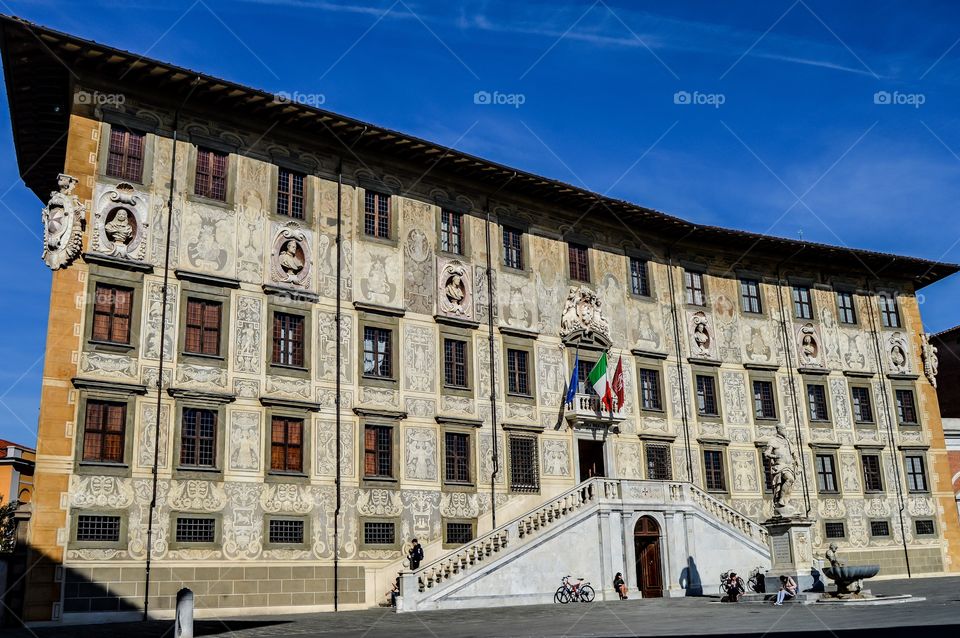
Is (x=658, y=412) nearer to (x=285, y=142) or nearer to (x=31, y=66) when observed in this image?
(x=285, y=142)

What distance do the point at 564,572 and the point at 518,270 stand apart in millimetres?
10416

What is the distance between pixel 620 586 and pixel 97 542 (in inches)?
580

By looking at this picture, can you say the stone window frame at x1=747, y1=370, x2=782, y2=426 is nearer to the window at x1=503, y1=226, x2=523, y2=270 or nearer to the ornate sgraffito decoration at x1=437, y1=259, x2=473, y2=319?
the window at x1=503, y1=226, x2=523, y2=270

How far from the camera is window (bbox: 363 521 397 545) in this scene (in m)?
25.8

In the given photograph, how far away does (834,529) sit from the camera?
35.4 m

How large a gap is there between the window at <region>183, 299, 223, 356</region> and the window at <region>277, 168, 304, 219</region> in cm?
374

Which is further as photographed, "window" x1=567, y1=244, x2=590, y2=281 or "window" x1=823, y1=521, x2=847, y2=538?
"window" x1=823, y1=521, x2=847, y2=538

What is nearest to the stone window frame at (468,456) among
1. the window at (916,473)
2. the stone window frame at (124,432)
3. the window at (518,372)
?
the window at (518,372)

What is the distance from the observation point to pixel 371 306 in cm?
2733

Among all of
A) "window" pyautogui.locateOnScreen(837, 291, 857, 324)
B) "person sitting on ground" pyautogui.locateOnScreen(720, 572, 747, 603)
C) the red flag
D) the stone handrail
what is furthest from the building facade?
"person sitting on ground" pyautogui.locateOnScreen(720, 572, 747, 603)

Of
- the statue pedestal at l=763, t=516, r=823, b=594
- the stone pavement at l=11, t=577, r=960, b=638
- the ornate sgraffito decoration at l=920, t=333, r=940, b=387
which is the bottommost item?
the stone pavement at l=11, t=577, r=960, b=638

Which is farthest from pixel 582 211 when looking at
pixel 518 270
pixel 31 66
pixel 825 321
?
pixel 31 66

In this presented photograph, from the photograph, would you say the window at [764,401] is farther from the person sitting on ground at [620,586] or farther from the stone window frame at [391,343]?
the stone window frame at [391,343]

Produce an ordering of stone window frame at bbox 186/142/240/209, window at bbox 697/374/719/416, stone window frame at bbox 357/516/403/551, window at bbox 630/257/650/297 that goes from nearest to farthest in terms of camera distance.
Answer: stone window frame at bbox 186/142/240/209 → stone window frame at bbox 357/516/403/551 → window at bbox 630/257/650/297 → window at bbox 697/374/719/416
